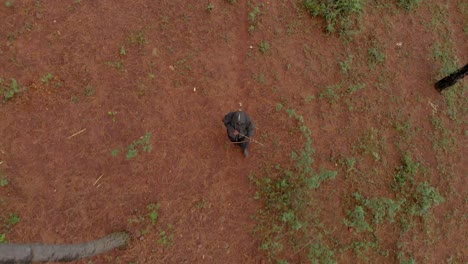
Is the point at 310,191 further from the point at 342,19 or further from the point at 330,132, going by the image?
the point at 342,19

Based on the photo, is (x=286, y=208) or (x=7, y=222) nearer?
(x=7, y=222)

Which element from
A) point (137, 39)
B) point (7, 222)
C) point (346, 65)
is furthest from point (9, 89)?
point (346, 65)

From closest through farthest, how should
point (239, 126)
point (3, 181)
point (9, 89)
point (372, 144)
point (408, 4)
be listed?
1. point (3, 181)
2. point (239, 126)
3. point (9, 89)
4. point (372, 144)
5. point (408, 4)

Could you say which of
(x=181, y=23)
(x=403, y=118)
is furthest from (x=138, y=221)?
(x=403, y=118)

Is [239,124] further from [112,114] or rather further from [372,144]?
[372,144]

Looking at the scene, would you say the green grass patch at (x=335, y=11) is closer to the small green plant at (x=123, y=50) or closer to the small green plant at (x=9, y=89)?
the small green plant at (x=123, y=50)

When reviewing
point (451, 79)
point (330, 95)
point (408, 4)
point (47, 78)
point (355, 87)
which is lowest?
point (47, 78)

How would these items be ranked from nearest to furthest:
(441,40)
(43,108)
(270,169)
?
(43,108) < (270,169) < (441,40)
